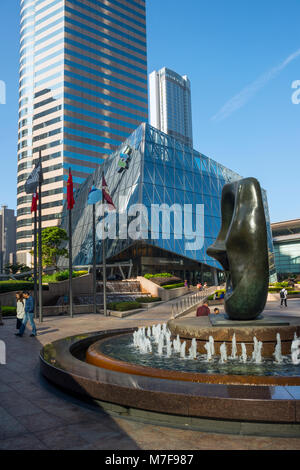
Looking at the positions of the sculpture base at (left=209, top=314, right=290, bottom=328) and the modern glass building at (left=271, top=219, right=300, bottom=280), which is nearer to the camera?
the sculpture base at (left=209, top=314, right=290, bottom=328)

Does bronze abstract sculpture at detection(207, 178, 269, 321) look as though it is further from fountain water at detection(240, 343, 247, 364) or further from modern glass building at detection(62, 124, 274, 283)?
modern glass building at detection(62, 124, 274, 283)

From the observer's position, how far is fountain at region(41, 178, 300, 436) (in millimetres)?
5094

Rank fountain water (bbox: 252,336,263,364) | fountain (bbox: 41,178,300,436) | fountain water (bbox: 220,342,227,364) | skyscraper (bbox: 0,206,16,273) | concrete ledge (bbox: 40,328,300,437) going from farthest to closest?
skyscraper (bbox: 0,206,16,273) < fountain water (bbox: 220,342,227,364) < fountain water (bbox: 252,336,263,364) < fountain (bbox: 41,178,300,436) < concrete ledge (bbox: 40,328,300,437)

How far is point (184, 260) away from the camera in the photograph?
5312 cm

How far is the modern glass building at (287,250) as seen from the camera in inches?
3088

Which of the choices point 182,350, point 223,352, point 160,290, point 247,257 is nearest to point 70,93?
point 160,290

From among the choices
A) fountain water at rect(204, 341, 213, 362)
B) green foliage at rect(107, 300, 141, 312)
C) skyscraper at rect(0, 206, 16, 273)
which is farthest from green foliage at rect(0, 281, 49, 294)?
skyscraper at rect(0, 206, 16, 273)

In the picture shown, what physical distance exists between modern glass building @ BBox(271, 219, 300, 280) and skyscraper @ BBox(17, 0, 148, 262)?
1794 inches

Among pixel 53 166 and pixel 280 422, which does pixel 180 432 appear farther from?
pixel 53 166

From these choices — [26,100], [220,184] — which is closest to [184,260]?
[220,184]

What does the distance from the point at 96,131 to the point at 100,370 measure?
86.4 metres

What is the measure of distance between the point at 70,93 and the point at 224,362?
285 feet

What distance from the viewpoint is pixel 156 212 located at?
4638cm

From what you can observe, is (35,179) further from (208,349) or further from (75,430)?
(75,430)
